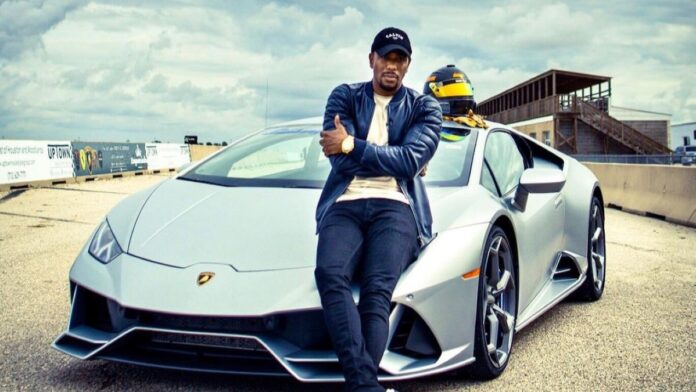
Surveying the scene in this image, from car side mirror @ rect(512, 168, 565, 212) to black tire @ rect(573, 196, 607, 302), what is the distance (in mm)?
1425

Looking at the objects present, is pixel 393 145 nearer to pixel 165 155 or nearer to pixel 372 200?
pixel 372 200

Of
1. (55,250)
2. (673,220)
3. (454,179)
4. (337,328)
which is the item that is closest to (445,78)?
(454,179)

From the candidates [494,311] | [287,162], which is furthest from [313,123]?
[494,311]

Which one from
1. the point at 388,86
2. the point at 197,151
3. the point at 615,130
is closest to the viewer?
the point at 388,86

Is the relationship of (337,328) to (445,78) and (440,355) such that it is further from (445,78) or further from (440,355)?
(445,78)

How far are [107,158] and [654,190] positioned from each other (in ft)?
69.4

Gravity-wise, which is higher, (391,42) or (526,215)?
(391,42)

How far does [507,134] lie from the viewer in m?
5.08

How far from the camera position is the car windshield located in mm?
4156

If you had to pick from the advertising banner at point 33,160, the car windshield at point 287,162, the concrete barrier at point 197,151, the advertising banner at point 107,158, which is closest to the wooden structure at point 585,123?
the concrete barrier at point 197,151

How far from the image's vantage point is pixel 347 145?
11.0ft

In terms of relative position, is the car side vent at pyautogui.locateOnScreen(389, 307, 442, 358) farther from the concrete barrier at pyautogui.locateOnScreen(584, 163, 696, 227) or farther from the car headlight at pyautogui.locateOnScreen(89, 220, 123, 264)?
the concrete barrier at pyautogui.locateOnScreen(584, 163, 696, 227)

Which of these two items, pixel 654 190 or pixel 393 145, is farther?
pixel 654 190

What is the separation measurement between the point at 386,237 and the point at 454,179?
38.8 inches
